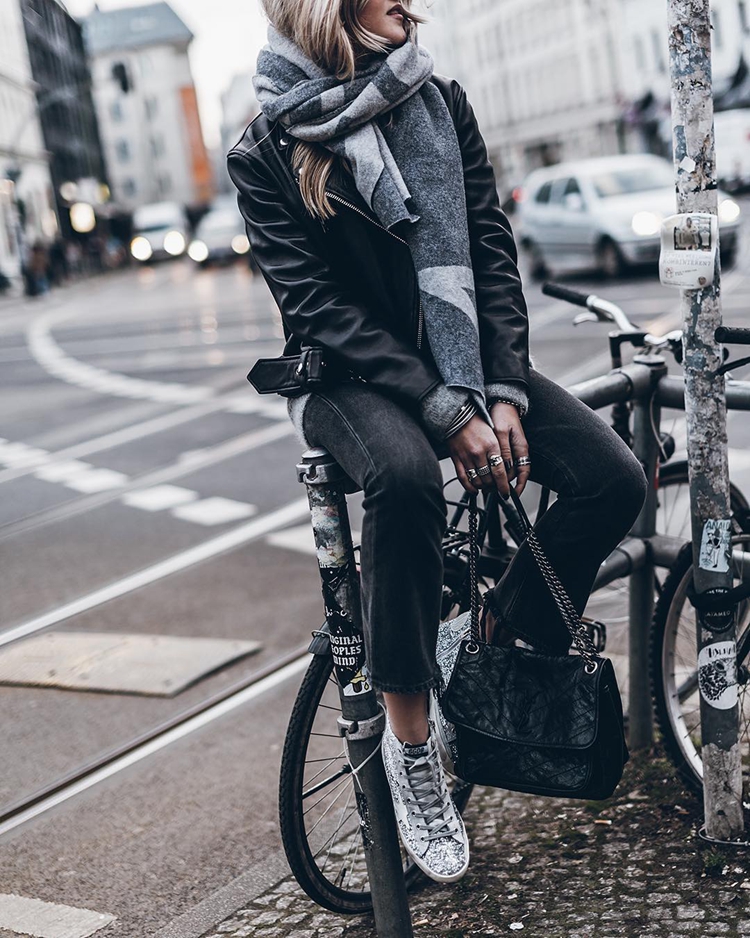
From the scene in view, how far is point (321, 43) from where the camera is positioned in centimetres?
268

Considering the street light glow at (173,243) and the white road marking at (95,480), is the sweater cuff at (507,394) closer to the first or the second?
the white road marking at (95,480)

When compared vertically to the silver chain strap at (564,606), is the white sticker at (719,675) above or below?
below

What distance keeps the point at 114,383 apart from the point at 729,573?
1205cm

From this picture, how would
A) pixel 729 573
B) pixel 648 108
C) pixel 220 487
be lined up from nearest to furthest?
1. pixel 729 573
2. pixel 220 487
3. pixel 648 108

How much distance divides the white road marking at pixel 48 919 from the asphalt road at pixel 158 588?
0.04 meters

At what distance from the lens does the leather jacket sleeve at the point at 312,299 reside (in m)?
2.64

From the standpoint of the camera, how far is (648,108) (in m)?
60.6

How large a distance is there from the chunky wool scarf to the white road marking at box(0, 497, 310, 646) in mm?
3613

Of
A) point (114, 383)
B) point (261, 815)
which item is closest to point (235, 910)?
point (261, 815)

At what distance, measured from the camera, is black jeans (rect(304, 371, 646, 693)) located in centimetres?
253

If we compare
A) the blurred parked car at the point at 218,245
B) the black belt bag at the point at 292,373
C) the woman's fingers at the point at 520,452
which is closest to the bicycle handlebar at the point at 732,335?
the woman's fingers at the point at 520,452

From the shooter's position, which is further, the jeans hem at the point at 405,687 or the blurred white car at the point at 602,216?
the blurred white car at the point at 602,216

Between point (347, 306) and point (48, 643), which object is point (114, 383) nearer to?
point (48, 643)

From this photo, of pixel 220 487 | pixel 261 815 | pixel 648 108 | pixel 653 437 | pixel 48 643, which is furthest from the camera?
pixel 648 108
